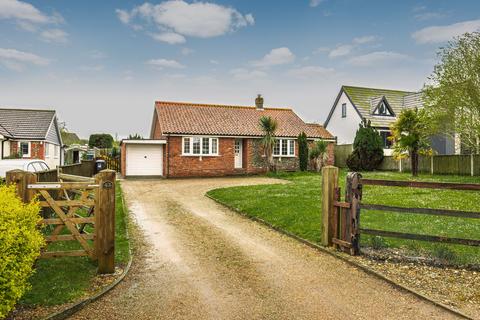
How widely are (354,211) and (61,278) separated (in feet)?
17.0

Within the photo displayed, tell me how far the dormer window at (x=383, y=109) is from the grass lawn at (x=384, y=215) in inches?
862

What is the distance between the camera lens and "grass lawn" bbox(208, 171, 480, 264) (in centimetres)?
749

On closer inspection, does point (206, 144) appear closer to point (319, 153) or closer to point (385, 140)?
point (319, 153)

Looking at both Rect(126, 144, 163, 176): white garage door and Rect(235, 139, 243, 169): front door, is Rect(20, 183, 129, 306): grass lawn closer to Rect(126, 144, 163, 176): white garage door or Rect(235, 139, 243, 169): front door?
Rect(126, 144, 163, 176): white garage door

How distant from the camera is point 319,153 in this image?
29.6 m

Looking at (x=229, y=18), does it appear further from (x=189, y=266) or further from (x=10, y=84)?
(x=10, y=84)

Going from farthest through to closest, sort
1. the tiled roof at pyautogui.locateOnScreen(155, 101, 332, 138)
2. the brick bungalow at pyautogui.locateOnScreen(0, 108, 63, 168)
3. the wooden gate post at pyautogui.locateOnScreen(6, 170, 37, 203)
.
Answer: the brick bungalow at pyautogui.locateOnScreen(0, 108, 63, 168) < the tiled roof at pyautogui.locateOnScreen(155, 101, 332, 138) < the wooden gate post at pyautogui.locateOnScreen(6, 170, 37, 203)

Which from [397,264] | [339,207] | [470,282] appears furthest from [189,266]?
[470,282]

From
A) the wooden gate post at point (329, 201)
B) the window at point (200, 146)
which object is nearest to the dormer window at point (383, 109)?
the window at point (200, 146)

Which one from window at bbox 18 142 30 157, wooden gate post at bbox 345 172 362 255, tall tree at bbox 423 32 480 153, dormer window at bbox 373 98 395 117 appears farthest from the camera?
dormer window at bbox 373 98 395 117

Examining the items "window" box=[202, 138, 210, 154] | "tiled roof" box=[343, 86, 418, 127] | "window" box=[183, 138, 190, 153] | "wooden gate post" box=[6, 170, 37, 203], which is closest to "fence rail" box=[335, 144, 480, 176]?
"tiled roof" box=[343, 86, 418, 127]

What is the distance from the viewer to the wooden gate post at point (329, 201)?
300 inches

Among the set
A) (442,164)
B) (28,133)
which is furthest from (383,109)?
(28,133)

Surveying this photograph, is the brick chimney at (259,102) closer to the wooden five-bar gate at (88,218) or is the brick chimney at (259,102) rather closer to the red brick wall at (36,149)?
the red brick wall at (36,149)
